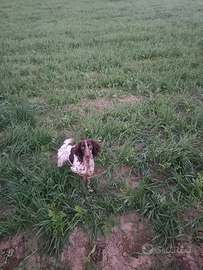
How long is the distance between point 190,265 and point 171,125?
6.02 ft

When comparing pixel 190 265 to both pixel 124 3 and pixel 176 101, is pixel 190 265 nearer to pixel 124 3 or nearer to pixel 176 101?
→ pixel 176 101

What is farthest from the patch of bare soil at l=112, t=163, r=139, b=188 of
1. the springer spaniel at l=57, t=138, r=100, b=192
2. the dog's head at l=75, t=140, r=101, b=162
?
the dog's head at l=75, t=140, r=101, b=162

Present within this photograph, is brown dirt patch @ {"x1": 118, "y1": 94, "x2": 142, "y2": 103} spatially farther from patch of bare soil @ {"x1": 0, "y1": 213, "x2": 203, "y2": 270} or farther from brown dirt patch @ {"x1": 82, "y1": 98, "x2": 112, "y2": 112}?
patch of bare soil @ {"x1": 0, "y1": 213, "x2": 203, "y2": 270}

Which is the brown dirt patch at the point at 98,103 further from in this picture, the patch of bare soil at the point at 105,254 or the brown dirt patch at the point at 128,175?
the patch of bare soil at the point at 105,254

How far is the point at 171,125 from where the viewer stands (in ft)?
8.75

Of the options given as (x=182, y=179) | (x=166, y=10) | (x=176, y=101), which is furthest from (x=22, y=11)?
(x=182, y=179)

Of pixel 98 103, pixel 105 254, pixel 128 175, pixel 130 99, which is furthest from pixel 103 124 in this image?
pixel 105 254

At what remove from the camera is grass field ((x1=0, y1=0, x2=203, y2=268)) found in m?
1.72

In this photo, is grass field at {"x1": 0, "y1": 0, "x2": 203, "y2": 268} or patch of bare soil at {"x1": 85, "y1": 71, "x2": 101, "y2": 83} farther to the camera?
patch of bare soil at {"x1": 85, "y1": 71, "x2": 101, "y2": 83}

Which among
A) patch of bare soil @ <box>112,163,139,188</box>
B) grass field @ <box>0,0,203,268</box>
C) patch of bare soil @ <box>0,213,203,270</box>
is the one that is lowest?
patch of bare soil @ <box>0,213,203,270</box>

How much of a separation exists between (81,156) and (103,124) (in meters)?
1.29

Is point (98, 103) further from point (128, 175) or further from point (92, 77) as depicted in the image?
point (128, 175)

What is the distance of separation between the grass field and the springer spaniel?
208mm

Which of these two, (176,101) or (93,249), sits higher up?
(176,101)
